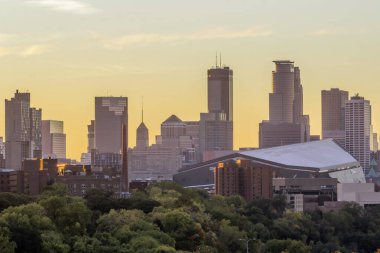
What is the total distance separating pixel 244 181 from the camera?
16325 centimetres

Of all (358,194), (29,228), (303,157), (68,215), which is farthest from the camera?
(303,157)

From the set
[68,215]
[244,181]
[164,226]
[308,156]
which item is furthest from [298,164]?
[68,215]

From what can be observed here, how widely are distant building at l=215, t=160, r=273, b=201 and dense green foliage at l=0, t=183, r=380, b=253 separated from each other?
3577 centimetres

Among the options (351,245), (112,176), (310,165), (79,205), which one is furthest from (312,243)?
(310,165)

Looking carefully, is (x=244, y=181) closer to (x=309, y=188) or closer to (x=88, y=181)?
(x=309, y=188)

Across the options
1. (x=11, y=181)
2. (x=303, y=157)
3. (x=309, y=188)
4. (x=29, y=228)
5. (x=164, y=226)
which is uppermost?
(x=303, y=157)

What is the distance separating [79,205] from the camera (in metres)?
80.4

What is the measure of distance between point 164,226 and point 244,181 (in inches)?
3105

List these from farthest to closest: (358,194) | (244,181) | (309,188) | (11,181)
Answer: (309,188), (244,181), (358,194), (11,181)

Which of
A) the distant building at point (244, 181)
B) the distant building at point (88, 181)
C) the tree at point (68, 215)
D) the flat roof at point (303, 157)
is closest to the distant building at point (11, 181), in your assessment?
the distant building at point (88, 181)

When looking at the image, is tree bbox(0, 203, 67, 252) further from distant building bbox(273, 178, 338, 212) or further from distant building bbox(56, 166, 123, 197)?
distant building bbox(273, 178, 338, 212)

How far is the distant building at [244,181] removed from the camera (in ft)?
525

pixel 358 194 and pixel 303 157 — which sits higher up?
pixel 303 157

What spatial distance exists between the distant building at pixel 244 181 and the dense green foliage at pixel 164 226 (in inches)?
1408
